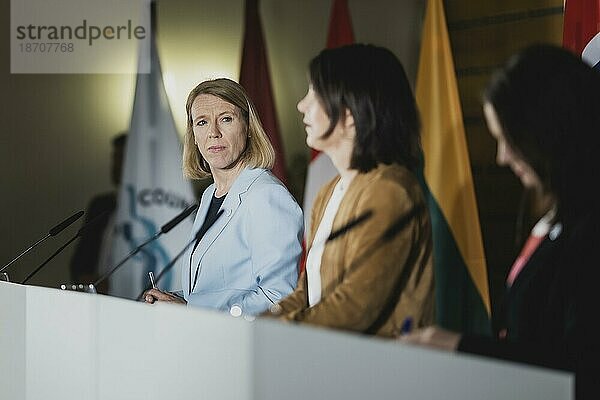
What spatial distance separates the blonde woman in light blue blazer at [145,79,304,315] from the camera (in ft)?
10.6

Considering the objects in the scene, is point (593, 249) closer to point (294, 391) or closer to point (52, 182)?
point (294, 391)

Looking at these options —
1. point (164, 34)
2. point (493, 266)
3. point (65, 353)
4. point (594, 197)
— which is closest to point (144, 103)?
point (164, 34)

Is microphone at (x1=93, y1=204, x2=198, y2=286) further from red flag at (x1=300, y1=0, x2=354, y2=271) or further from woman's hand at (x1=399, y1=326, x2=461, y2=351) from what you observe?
woman's hand at (x1=399, y1=326, x2=461, y2=351)

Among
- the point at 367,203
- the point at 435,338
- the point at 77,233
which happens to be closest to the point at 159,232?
the point at 77,233

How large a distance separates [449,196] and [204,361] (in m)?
0.94

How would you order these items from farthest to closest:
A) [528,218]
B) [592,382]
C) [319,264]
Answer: [319,264] → [528,218] → [592,382]

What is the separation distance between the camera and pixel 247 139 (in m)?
3.33

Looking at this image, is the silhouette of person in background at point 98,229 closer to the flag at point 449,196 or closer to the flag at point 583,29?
the flag at point 449,196

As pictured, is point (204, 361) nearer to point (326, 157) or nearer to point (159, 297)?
point (159, 297)

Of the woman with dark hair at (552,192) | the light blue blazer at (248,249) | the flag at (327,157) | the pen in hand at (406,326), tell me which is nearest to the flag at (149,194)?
the light blue blazer at (248,249)

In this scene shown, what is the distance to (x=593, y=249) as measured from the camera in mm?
2379

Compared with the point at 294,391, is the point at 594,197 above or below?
above

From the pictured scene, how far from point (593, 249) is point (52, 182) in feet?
7.30

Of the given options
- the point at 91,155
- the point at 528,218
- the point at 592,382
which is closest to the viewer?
the point at 592,382
